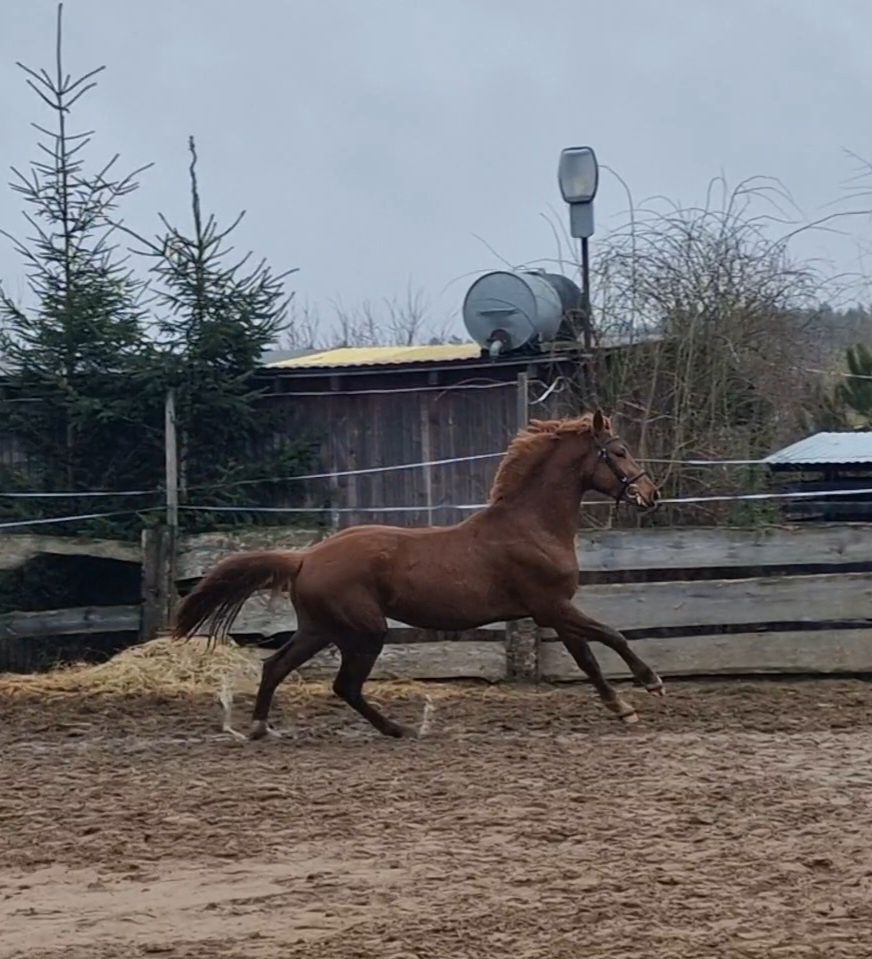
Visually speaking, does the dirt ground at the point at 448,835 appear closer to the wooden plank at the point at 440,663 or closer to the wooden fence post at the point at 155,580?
the wooden plank at the point at 440,663

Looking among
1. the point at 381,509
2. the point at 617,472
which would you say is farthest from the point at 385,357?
the point at 617,472

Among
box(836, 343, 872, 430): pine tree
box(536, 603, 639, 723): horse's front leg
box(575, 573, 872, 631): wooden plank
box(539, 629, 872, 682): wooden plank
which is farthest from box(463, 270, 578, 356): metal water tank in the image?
box(836, 343, 872, 430): pine tree

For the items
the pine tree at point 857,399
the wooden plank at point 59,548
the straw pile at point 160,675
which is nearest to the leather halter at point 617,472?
the straw pile at point 160,675

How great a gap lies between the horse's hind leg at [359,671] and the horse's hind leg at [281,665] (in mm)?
150

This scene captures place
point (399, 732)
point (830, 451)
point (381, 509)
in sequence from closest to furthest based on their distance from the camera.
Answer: point (399, 732) → point (381, 509) → point (830, 451)

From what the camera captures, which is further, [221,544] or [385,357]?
[385,357]

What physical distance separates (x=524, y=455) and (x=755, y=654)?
2443 millimetres

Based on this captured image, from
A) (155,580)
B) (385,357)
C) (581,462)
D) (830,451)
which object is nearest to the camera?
(581,462)

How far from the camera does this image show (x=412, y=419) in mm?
12539

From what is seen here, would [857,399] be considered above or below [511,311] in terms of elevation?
below

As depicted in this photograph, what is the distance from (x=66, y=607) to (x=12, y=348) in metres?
2.09

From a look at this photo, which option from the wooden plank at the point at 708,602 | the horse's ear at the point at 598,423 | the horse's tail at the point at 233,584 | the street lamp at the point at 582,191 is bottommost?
the wooden plank at the point at 708,602

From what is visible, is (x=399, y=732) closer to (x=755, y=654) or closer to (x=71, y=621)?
(x=755, y=654)

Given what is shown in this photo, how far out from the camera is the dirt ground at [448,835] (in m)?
4.73
